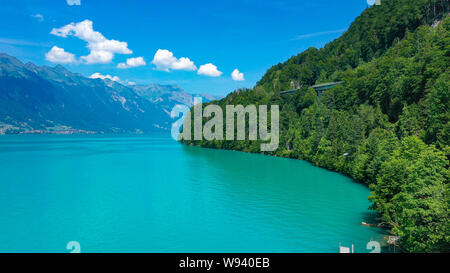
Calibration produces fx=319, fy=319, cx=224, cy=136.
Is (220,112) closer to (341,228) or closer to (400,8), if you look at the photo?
(400,8)

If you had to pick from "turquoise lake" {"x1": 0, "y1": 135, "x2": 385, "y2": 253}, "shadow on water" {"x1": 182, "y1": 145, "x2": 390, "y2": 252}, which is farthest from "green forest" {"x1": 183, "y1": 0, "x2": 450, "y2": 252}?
"turquoise lake" {"x1": 0, "y1": 135, "x2": 385, "y2": 253}

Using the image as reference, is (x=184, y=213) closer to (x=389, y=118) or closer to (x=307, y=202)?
(x=307, y=202)

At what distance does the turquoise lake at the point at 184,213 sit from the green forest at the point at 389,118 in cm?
428

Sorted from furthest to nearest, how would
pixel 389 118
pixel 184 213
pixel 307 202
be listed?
pixel 389 118 → pixel 307 202 → pixel 184 213

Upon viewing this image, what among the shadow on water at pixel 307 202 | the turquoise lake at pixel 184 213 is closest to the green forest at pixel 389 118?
the shadow on water at pixel 307 202

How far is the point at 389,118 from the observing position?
56.6 meters

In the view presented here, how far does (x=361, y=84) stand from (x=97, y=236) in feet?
218

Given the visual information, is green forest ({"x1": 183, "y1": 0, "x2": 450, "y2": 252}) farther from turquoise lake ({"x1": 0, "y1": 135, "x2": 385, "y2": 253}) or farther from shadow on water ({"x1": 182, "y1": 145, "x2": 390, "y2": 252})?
turquoise lake ({"x1": 0, "y1": 135, "x2": 385, "y2": 253})

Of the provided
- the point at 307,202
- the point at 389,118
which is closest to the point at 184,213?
the point at 307,202

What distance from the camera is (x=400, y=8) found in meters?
97.6

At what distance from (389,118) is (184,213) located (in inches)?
1659

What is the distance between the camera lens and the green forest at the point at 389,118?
2105 centimetres
